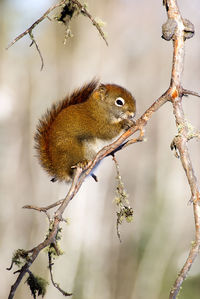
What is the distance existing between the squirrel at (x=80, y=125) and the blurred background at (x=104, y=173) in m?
2.02

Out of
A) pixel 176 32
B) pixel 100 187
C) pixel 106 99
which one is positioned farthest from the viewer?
pixel 100 187

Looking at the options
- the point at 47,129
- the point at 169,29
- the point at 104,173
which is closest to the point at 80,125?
the point at 47,129

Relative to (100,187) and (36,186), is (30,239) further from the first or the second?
(100,187)

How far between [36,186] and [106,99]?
97.3 inches

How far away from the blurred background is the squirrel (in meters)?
2.02

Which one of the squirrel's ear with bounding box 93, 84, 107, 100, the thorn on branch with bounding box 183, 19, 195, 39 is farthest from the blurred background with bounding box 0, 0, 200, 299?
the thorn on branch with bounding box 183, 19, 195, 39

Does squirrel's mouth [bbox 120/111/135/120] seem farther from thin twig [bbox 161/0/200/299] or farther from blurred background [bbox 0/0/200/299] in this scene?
blurred background [bbox 0/0/200/299]

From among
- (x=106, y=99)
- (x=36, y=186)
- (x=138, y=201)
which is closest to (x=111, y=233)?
(x=138, y=201)

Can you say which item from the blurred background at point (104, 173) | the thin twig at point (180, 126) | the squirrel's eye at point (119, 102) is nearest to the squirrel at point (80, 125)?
the squirrel's eye at point (119, 102)

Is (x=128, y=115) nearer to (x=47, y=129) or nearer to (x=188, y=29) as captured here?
(x=47, y=129)

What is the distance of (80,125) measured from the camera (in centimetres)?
199

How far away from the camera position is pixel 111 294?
4.40m

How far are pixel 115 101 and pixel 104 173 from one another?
Answer: 91.5 inches

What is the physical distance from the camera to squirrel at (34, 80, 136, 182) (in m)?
1.91
